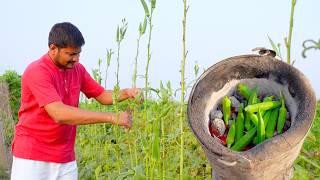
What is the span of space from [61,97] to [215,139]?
188 centimetres

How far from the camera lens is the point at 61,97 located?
404 cm

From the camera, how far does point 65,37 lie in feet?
12.2

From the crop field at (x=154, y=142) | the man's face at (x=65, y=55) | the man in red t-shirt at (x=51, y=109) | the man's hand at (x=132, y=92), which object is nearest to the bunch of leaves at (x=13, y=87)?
the crop field at (x=154, y=142)

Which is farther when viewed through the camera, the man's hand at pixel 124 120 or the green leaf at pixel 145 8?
the man's hand at pixel 124 120

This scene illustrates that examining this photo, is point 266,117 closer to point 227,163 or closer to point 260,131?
point 260,131

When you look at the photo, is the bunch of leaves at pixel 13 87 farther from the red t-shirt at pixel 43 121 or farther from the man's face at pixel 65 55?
the man's face at pixel 65 55

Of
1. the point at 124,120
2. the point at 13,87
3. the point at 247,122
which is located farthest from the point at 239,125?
the point at 13,87

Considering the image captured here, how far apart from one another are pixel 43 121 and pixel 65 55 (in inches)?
20.1

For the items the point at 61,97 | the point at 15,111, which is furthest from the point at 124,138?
the point at 15,111

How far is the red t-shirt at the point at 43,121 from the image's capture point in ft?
12.6

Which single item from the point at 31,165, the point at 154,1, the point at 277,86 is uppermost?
the point at 154,1

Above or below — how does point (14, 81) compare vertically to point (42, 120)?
above

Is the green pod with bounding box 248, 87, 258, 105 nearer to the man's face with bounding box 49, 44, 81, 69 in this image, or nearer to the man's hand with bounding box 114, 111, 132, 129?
the man's hand with bounding box 114, 111, 132, 129

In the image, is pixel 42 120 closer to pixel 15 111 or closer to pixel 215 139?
pixel 215 139
